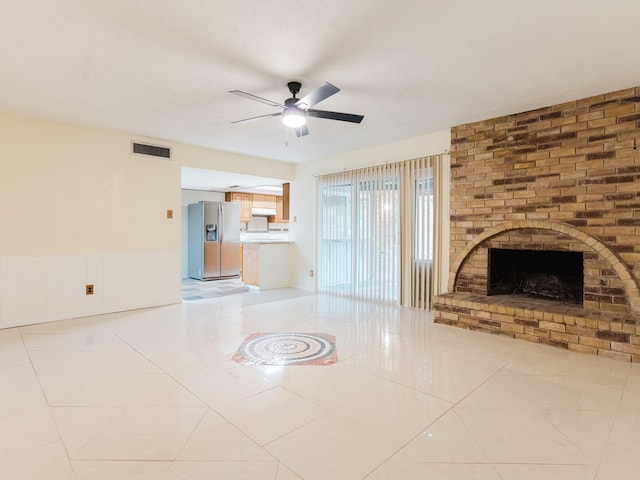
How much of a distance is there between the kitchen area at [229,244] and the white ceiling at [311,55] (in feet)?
10.1

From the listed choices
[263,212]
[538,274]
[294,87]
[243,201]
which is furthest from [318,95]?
[263,212]

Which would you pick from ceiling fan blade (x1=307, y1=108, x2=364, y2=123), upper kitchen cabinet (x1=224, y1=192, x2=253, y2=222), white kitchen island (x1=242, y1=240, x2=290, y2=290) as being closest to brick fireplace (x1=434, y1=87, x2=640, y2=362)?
ceiling fan blade (x1=307, y1=108, x2=364, y2=123)

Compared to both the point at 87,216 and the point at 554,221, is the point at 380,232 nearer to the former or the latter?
the point at 554,221

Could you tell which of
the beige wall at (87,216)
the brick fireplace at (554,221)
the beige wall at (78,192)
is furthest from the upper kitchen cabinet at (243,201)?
the brick fireplace at (554,221)

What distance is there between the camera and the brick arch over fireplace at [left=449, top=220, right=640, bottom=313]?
3.04m

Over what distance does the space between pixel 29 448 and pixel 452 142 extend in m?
4.58

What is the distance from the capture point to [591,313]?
10.3 ft

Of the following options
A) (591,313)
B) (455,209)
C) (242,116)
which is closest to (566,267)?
(591,313)

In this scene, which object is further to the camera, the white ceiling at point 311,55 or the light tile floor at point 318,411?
the white ceiling at point 311,55

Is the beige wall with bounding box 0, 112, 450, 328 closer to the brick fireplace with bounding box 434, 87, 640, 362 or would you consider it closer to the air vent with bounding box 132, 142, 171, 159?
the air vent with bounding box 132, 142, 171, 159

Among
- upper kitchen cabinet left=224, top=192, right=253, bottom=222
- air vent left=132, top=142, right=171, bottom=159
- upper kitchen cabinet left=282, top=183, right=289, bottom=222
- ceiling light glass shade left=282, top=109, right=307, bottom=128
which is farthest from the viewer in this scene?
upper kitchen cabinet left=224, top=192, right=253, bottom=222

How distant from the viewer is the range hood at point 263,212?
28.6 ft

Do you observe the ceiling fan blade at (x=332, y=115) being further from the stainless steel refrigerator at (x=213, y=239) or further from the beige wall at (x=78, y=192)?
the stainless steel refrigerator at (x=213, y=239)

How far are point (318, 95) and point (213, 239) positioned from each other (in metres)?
5.42
